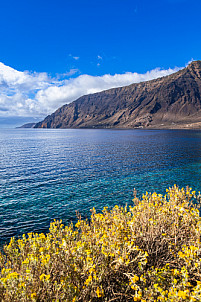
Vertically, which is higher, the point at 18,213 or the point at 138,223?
the point at 138,223

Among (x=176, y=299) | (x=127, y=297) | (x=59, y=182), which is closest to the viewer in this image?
(x=176, y=299)

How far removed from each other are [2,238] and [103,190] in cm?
1442

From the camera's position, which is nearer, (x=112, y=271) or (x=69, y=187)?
(x=112, y=271)

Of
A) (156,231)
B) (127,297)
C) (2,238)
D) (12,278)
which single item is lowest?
(2,238)

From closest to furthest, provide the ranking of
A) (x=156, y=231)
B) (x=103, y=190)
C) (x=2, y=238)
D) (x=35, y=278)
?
(x=35, y=278) < (x=156, y=231) < (x=2, y=238) < (x=103, y=190)

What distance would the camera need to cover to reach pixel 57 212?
20.2 meters

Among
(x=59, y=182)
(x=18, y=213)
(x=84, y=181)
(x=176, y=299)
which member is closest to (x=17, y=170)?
(x=59, y=182)

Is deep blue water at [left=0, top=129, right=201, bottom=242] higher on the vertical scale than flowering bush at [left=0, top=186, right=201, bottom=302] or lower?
lower

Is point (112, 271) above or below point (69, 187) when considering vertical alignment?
above

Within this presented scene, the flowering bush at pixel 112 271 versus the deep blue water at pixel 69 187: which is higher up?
the flowering bush at pixel 112 271

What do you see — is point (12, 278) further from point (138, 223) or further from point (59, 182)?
point (59, 182)

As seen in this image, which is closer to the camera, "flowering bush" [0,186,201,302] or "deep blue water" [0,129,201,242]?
"flowering bush" [0,186,201,302]

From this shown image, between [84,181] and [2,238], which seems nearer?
[2,238]

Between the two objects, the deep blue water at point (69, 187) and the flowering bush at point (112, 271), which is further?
the deep blue water at point (69, 187)
